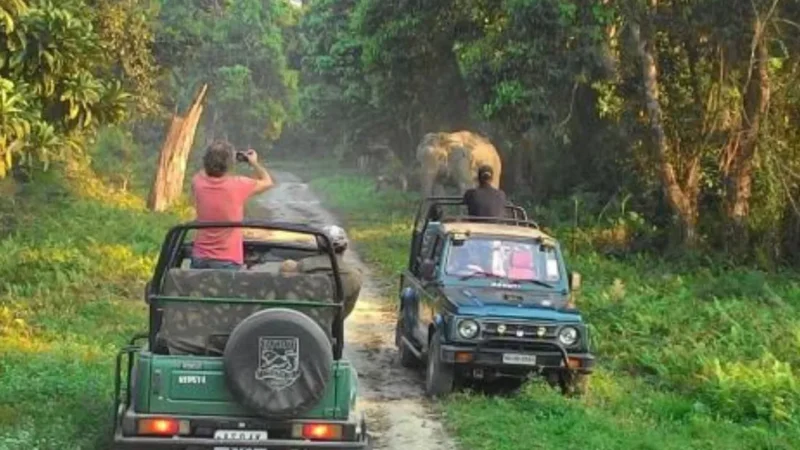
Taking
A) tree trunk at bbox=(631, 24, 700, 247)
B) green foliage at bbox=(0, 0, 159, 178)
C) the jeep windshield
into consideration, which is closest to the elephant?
tree trunk at bbox=(631, 24, 700, 247)

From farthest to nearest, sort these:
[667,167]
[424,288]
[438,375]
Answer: [667,167] → [424,288] → [438,375]

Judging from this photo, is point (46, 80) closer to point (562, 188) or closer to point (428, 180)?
point (428, 180)

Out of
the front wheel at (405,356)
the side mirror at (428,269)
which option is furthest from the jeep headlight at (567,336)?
the front wheel at (405,356)

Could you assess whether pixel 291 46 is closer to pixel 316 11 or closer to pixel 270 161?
pixel 270 161

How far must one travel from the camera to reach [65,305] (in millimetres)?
15422

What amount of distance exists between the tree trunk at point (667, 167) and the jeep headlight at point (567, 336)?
10655mm

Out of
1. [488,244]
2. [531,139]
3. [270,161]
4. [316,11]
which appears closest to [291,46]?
[270,161]

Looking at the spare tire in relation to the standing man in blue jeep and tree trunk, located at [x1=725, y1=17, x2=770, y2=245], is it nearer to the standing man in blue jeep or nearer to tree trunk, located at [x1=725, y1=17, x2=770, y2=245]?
the standing man in blue jeep

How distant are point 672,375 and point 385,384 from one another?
3270 millimetres

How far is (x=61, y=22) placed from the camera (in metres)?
10.5

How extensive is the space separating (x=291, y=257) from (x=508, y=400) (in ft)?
8.43

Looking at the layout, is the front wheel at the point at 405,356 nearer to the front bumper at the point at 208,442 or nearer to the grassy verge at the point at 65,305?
the grassy verge at the point at 65,305

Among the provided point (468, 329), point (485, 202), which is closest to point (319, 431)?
point (468, 329)

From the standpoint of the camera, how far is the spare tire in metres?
7.16
